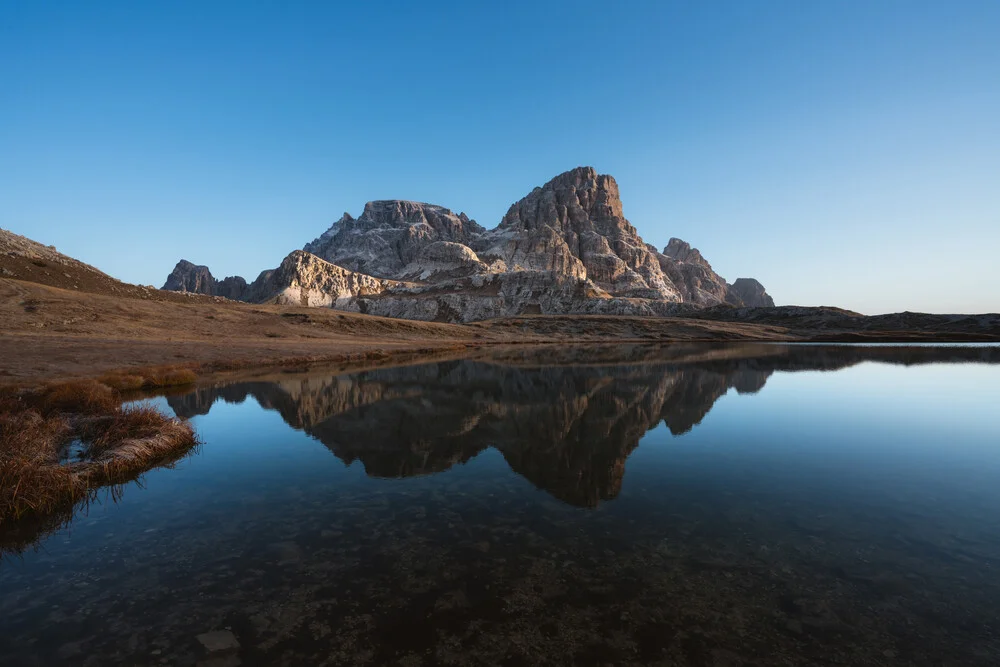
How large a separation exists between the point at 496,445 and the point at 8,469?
50.1 ft

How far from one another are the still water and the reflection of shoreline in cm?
30

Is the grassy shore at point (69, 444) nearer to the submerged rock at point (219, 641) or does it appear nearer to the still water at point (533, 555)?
the still water at point (533, 555)

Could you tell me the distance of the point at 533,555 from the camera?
31.7ft

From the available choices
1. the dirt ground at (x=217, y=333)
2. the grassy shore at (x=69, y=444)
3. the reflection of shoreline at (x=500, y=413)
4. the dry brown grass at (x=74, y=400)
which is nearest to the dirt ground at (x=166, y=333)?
the dirt ground at (x=217, y=333)

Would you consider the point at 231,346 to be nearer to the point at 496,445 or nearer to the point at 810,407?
the point at 496,445

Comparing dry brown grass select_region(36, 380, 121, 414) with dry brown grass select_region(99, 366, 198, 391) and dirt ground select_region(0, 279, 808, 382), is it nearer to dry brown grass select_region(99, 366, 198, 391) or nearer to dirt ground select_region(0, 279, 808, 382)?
dry brown grass select_region(99, 366, 198, 391)

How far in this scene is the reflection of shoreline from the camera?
1698 centimetres

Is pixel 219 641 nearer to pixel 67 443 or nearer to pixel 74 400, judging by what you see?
pixel 67 443

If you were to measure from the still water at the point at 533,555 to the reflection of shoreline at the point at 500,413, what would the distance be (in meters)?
0.30

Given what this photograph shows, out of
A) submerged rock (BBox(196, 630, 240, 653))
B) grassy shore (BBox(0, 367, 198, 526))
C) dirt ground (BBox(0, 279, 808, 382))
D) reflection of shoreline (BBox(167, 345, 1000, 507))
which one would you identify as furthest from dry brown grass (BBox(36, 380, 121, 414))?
submerged rock (BBox(196, 630, 240, 653))

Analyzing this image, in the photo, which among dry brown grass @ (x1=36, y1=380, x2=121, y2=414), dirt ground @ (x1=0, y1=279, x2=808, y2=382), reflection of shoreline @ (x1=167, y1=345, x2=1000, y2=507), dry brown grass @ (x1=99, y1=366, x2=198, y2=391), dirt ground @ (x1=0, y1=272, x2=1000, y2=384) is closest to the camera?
reflection of shoreline @ (x1=167, y1=345, x2=1000, y2=507)

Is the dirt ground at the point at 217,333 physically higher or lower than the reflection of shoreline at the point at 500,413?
higher

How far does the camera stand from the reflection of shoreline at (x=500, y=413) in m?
17.0

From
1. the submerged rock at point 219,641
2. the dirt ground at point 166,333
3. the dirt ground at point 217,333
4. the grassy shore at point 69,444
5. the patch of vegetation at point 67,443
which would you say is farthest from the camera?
the dirt ground at point 217,333
